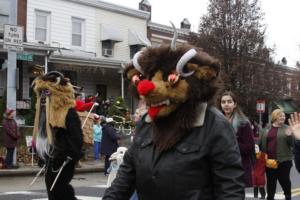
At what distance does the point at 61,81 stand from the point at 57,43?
20.1 meters

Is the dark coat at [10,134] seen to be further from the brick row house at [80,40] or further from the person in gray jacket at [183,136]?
the person in gray jacket at [183,136]

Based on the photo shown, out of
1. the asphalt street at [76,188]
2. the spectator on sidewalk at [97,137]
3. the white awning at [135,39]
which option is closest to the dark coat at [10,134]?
the asphalt street at [76,188]

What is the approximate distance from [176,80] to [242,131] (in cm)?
372

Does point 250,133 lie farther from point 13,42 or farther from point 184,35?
point 184,35

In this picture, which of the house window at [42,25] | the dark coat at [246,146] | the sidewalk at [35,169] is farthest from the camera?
the house window at [42,25]

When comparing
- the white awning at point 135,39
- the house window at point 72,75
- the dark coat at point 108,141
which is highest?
the white awning at point 135,39

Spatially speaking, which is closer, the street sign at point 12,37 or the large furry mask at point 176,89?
the large furry mask at point 176,89

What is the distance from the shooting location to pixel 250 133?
6684 millimetres

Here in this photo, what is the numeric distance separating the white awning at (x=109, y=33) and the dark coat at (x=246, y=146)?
2228cm

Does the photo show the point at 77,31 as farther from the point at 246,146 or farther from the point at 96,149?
the point at 246,146

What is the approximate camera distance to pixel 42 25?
25.9 m

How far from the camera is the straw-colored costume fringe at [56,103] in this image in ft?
20.3

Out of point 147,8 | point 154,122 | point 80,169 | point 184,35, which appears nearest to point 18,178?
point 80,169

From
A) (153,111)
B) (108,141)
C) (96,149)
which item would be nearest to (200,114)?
(153,111)
